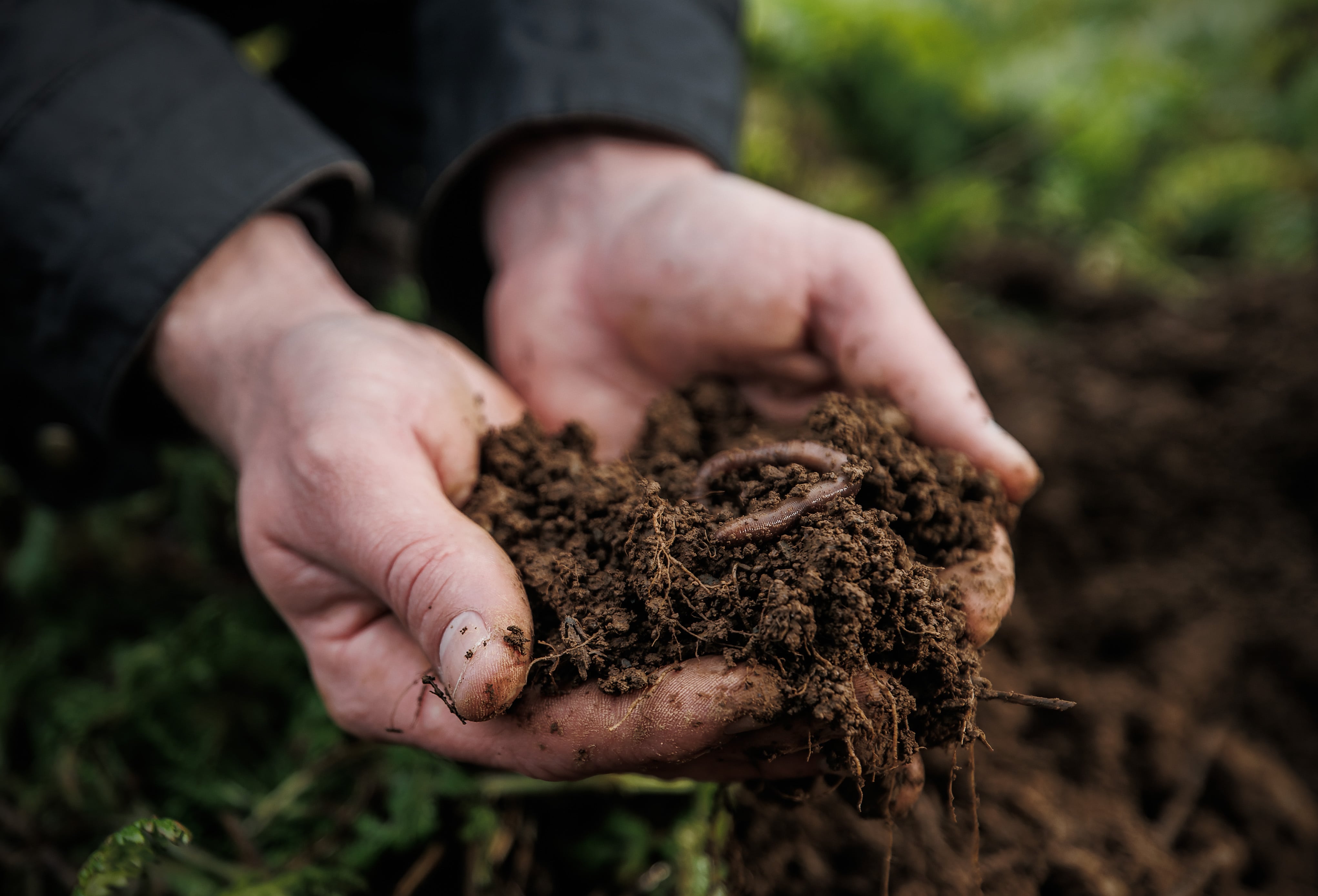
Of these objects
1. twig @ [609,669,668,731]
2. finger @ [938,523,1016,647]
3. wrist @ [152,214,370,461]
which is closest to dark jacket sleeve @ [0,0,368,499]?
wrist @ [152,214,370,461]

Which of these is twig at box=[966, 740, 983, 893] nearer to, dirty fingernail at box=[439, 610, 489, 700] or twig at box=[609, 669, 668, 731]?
twig at box=[609, 669, 668, 731]

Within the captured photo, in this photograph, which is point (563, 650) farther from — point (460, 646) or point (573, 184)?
point (573, 184)

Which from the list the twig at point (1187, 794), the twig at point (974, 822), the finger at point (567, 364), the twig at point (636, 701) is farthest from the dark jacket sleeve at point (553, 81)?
the twig at point (1187, 794)

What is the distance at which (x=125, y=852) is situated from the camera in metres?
1.94

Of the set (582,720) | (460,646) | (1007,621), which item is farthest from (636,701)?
(1007,621)

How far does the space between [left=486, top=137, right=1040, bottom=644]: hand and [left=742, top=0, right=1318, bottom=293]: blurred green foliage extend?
2.94 metres

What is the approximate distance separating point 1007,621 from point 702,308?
195 centimetres

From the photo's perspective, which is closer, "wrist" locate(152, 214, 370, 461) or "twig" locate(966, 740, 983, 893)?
"twig" locate(966, 740, 983, 893)

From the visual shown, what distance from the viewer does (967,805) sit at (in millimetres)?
2605

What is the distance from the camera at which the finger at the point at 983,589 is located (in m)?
1.91

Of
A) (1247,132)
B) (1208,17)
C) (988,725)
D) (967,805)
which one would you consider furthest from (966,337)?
(1208,17)

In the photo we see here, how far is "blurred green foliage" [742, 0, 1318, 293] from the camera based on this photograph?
243 inches

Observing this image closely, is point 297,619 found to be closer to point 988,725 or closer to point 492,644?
point 492,644

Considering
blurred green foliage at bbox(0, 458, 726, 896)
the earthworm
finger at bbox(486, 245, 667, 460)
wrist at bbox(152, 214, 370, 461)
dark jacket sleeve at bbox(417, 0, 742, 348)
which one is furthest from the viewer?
dark jacket sleeve at bbox(417, 0, 742, 348)
